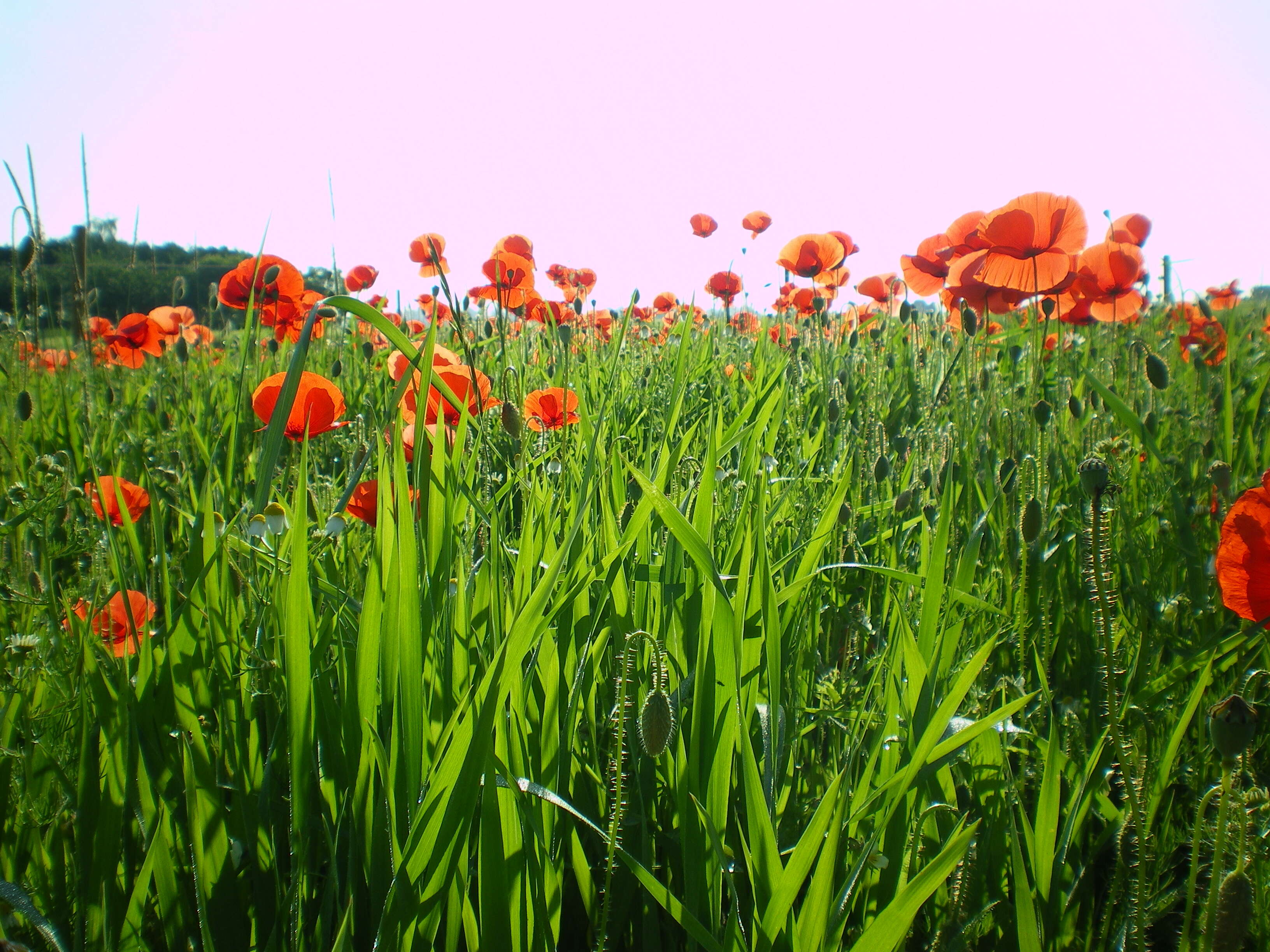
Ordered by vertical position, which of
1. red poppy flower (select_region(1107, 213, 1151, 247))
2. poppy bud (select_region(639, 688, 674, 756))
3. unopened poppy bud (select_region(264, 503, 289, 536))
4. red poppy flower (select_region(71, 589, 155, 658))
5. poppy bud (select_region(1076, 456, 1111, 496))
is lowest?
red poppy flower (select_region(71, 589, 155, 658))

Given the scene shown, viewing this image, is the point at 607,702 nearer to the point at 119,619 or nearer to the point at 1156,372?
the point at 119,619

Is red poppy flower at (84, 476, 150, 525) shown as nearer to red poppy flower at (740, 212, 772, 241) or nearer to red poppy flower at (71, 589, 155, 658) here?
red poppy flower at (71, 589, 155, 658)

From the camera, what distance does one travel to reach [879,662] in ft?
3.33

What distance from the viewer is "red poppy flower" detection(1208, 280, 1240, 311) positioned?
4.41m

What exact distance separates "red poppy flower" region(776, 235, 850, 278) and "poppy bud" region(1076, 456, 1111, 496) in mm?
3047

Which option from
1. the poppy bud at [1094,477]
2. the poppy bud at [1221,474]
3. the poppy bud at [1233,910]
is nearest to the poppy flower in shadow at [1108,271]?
the poppy bud at [1221,474]

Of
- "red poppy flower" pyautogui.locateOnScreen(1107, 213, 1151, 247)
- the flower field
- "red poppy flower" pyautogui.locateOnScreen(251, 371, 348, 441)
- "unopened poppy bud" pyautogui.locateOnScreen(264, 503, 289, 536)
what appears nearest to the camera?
the flower field

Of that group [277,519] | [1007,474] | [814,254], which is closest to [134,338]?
[277,519]

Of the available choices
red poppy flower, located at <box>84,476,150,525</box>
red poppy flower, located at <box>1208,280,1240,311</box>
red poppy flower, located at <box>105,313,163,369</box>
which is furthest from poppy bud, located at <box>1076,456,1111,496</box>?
red poppy flower, located at <box>1208,280,1240,311</box>

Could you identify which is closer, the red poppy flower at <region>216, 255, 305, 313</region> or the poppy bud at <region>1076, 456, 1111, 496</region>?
the poppy bud at <region>1076, 456, 1111, 496</region>

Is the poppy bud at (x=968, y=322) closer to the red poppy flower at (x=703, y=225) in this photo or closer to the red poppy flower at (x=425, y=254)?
the red poppy flower at (x=425, y=254)

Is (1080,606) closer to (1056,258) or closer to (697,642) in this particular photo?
(697,642)

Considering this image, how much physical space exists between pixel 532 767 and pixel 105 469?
1.98m

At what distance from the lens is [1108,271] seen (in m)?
2.13
